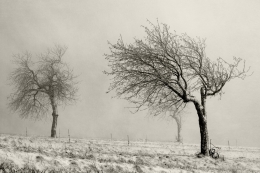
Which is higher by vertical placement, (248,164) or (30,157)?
(30,157)

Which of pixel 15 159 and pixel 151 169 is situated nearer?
pixel 15 159

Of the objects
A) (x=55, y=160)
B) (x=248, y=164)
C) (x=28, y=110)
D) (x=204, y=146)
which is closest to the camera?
(x=55, y=160)

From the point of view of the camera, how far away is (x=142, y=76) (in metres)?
20.5

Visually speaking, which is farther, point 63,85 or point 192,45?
point 63,85

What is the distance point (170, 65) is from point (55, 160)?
497 inches

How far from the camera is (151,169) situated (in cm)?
1244

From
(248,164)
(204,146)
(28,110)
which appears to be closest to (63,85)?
(28,110)

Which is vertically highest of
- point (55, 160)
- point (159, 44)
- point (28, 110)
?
point (159, 44)

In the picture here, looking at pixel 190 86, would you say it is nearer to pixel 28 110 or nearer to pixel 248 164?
pixel 248 164

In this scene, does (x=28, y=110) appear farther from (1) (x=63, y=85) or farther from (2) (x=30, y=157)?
(2) (x=30, y=157)

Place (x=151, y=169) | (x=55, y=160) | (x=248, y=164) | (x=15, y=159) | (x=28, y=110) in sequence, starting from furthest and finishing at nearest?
(x=28, y=110) < (x=248, y=164) < (x=151, y=169) < (x=55, y=160) < (x=15, y=159)

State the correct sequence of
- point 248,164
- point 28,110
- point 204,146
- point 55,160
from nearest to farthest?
1. point 55,160
2. point 248,164
3. point 204,146
4. point 28,110

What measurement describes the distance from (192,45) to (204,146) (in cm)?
794

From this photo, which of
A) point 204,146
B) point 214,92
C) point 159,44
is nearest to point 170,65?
point 159,44
